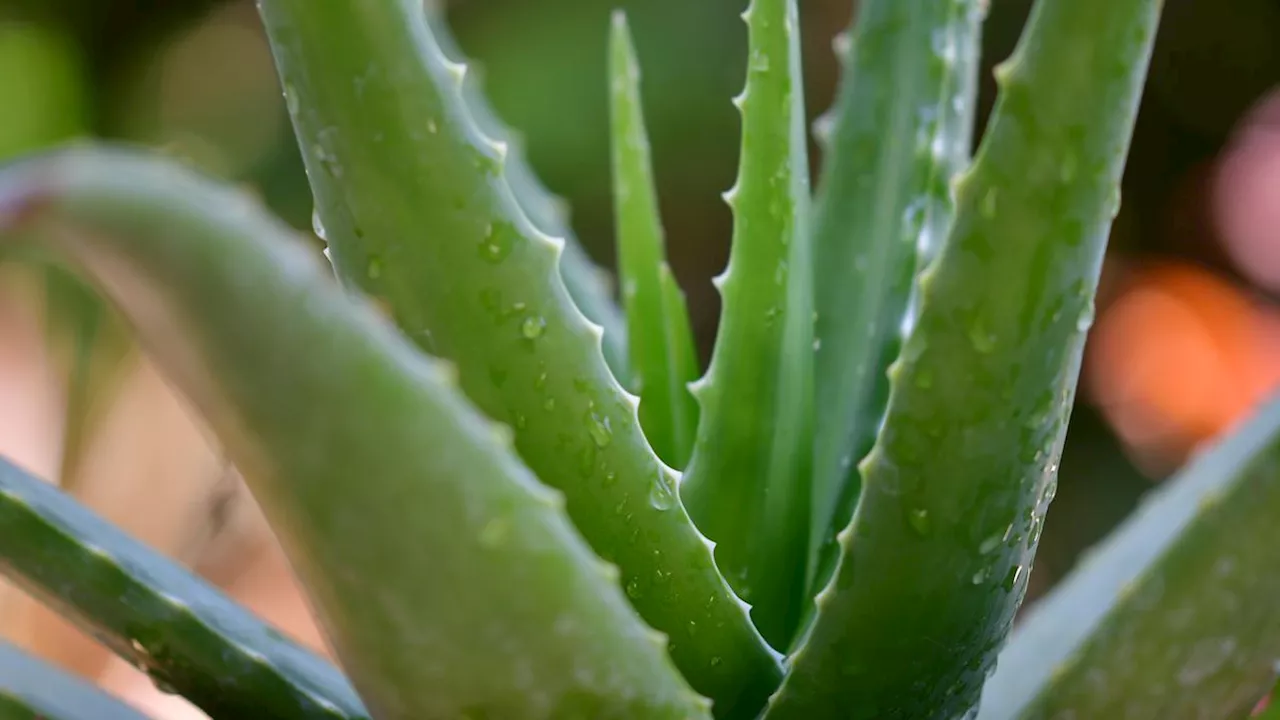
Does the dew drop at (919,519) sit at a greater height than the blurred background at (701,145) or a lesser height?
greater

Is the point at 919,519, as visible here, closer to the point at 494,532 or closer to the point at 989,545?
the point at 989,545

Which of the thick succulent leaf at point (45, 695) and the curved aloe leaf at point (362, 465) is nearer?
the curved aloe leaf at point (362, 465)

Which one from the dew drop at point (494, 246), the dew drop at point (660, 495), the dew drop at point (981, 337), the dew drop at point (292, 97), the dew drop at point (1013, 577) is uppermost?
the dew drop at point (292, 97)

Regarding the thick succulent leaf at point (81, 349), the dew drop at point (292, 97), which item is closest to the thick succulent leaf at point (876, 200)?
the dew drop at point (292, 97)

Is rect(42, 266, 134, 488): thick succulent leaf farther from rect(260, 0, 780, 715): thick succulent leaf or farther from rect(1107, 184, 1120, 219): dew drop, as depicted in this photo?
rect(1107, 184, 1120, 219): dew drop

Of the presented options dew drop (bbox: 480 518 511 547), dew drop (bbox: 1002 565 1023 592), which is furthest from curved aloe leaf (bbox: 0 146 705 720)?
dew drop (bbox: 1002 565 1023 592)

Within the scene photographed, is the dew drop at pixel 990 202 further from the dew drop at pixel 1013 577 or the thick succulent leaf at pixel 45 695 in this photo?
the thick succulent leaf at pixel 45 695
